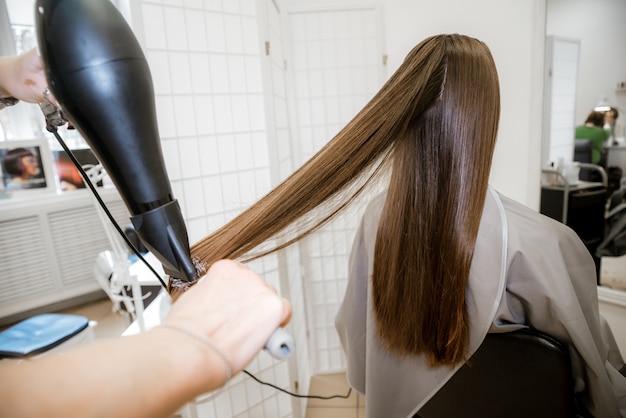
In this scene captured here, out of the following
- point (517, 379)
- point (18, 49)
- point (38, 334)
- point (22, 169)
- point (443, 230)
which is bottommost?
point (38, 334)

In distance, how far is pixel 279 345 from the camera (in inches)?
14.0

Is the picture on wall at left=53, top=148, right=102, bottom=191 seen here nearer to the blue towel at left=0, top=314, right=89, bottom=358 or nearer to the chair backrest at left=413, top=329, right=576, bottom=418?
the blue towel at left=0, top=314, right=89, bottom=358

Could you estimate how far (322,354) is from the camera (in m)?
2.17

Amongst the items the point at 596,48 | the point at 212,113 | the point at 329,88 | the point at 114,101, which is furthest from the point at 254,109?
the point at 596,48

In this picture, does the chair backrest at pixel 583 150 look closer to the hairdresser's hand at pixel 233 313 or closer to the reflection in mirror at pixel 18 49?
the hairdresser's hand at pixel 233 313

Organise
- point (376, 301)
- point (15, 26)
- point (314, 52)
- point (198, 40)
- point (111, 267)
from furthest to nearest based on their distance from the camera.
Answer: point (15, 26) → point (111, 267) → point (314, 52) → point (198, 40) → point (376, 301)

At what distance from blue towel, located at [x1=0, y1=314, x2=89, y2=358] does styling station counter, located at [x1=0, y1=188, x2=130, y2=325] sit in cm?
117

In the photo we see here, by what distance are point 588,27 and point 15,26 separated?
12.7 ft

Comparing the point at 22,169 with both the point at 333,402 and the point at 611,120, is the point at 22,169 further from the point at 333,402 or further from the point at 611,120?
the point at 611,120

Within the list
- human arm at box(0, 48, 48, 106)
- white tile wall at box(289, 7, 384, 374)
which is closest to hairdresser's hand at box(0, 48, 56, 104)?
human arm at box(0, 48, 48, 106)

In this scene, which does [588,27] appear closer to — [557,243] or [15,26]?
[557,243]

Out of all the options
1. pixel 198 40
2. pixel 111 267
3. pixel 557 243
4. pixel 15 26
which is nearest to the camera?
pixel 557 243

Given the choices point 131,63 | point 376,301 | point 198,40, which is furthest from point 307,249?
point 131,63

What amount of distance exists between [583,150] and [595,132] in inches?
4.2
